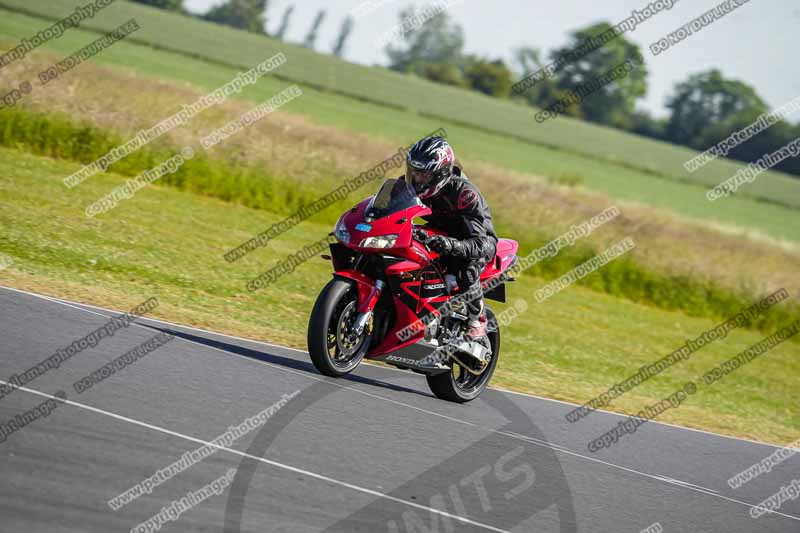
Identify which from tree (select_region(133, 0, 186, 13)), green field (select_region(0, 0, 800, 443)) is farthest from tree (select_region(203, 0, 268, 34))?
green field (select_region(0, 0, 800, 443))

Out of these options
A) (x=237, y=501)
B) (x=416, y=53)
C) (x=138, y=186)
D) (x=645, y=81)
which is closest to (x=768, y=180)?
(x=645, y=81)

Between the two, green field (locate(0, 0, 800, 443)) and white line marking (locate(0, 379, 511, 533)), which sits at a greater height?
white line marking (locate(0, 379, 511, 533))

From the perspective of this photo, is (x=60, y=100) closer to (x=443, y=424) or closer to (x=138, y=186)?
(x=138, y=186)

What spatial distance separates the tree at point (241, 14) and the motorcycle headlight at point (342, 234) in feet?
362

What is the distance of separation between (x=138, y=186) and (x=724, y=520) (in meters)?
15.1

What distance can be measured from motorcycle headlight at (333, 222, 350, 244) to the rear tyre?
171 centimetres

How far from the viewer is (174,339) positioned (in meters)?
8.70

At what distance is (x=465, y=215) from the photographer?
8484 mm

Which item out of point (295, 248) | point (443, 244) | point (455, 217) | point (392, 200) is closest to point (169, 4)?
point (295, 248)

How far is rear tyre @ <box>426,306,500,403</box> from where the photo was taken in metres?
9.02

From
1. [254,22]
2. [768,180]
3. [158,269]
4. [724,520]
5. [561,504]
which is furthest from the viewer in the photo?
[254,22]

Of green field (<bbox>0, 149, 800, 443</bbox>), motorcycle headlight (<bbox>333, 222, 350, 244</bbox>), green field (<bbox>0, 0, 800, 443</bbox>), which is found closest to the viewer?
motorcycle headlight (<bbox>333, 222, 350, 244</bbox>)

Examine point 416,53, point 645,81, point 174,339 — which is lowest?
point 416,53

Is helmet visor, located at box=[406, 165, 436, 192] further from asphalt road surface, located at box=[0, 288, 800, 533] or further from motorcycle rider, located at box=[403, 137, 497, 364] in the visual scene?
asphalt road surface, located at box=[0, 288, 800, 533]
